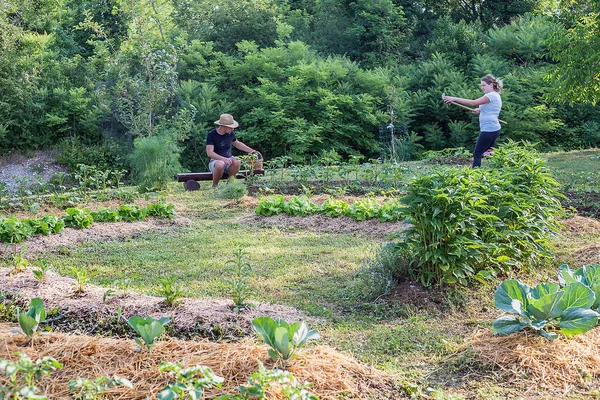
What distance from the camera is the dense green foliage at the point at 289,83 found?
15.8 meters

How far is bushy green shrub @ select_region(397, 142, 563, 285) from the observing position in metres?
4.09

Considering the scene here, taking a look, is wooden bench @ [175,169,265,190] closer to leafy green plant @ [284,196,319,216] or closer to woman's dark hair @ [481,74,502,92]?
leafy green plant @ [284,196,319,216]

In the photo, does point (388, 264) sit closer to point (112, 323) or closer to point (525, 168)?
point (525, 168)

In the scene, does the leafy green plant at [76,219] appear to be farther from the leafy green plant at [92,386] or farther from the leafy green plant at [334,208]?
the leafy green plant at [92,386]

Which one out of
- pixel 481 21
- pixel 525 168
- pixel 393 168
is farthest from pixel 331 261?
pixel 481 21

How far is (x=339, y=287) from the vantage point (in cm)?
461

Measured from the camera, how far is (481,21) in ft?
67.3

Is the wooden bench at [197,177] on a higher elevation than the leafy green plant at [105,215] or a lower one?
lower

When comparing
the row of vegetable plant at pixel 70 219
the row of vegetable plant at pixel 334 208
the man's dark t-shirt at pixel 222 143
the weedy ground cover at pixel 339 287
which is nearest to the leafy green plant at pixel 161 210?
the row of vegetable plant at pixel 70 219

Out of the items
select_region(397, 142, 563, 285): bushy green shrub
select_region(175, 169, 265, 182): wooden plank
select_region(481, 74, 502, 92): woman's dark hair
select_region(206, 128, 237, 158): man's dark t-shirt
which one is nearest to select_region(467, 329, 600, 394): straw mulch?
select_region(397, 142, 563, 285): bushy green shrub

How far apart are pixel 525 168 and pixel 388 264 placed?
5.09ft

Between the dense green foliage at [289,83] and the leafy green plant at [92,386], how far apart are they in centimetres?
1166

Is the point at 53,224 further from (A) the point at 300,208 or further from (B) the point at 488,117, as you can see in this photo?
(B) the point at 488,117

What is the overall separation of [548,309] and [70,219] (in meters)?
5.11
